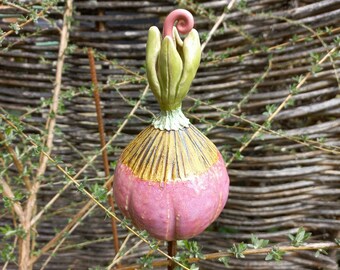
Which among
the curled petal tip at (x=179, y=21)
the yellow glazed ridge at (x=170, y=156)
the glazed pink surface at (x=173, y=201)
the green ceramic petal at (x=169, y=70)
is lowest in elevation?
the glazed pink surface at (x=173, y=201)

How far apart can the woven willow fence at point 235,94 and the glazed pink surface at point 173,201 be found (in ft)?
1.63

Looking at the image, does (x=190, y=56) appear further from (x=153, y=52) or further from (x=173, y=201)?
(x=173, y=201)

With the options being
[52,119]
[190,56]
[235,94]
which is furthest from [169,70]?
[235,94]

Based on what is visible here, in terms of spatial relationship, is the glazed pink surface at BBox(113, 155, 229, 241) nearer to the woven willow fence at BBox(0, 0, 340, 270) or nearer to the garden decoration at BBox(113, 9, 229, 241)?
the garden decoration at BBox(113, 9, 229, 241)

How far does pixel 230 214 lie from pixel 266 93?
37 centimetres

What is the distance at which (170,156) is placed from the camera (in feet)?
1.33

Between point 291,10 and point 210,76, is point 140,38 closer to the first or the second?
point 210,76

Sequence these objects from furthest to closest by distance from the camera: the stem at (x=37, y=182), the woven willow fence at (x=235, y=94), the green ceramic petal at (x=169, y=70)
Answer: the woven willow fence at (x=235, y=94)
the stem at (x=37, y=182)
the green ceramic petal at (x=169, y=70)

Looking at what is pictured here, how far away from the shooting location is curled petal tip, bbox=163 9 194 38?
38cm

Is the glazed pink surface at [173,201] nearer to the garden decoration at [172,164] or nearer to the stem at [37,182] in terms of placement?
the garden decoration at [172,164]

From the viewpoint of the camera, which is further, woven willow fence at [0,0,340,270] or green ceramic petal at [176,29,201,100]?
woven willow fence at [0,0,340,270]

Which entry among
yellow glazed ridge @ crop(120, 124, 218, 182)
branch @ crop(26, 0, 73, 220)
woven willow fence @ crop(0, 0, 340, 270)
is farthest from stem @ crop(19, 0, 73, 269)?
yellow glazed ridge @ crop(120, 124, 218, 182)

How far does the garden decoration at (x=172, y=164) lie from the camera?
0.39m

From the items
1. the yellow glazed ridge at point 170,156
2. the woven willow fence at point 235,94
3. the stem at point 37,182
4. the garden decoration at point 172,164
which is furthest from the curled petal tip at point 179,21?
the woven willow fence at point 235,94
